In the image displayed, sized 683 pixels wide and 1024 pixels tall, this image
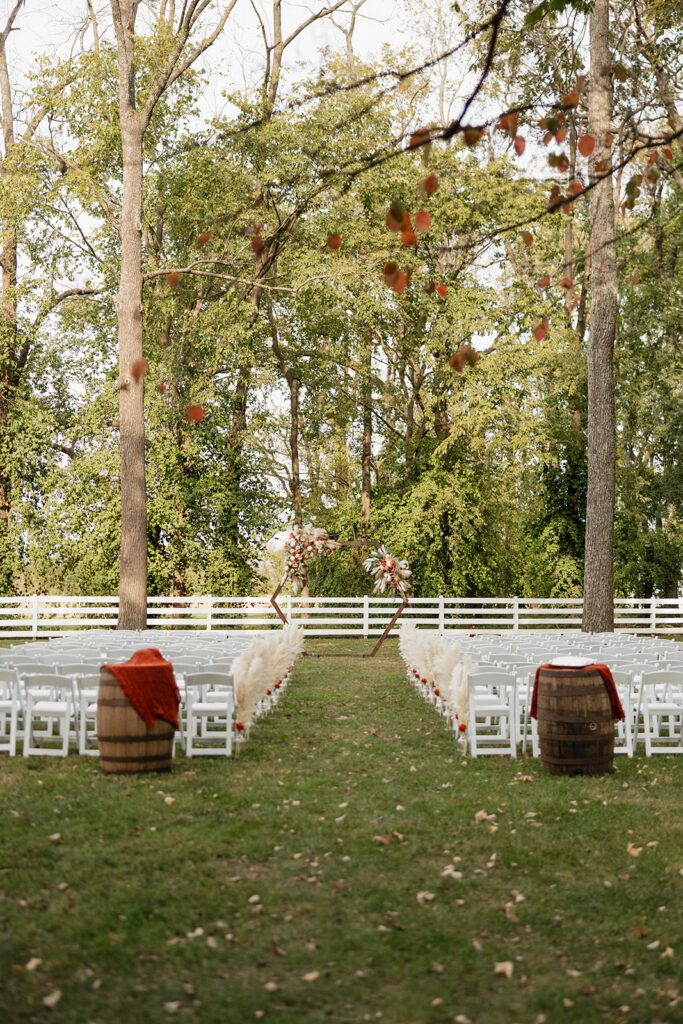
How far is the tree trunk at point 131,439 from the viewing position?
19.2 meters

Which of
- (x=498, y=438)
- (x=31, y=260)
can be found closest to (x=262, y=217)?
(x=31, y=260)

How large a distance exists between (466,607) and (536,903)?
70.4 feet

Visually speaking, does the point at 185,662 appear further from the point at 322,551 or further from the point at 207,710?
the point at 322,551

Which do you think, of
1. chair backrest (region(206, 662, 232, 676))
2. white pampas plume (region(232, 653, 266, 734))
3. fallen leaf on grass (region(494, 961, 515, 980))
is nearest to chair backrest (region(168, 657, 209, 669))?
chair backrest (region(206, 662, 232, 676))

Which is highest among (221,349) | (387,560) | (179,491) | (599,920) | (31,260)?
(31,260)

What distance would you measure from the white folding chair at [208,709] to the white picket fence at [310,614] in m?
13.2

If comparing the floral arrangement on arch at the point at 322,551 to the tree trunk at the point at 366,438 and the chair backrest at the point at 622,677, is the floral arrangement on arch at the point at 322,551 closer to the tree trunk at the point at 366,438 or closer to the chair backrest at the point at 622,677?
the tree trunk at the point at 366,438

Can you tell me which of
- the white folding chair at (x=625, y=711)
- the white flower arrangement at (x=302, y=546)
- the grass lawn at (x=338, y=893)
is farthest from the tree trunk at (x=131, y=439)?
the white folding chair at (x=625, y=711)

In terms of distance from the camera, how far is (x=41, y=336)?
2733cm

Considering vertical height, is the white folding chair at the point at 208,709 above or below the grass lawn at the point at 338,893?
above

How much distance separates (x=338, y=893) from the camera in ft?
16.6

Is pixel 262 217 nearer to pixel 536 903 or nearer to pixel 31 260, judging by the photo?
pixel 31 260

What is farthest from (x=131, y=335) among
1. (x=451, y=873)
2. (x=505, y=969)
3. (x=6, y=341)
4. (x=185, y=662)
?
(x=505, y=969)

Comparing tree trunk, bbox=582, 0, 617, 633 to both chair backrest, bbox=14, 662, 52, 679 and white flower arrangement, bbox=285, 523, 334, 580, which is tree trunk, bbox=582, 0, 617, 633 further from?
chair backrest, bbox=14, 662, 52, 679
